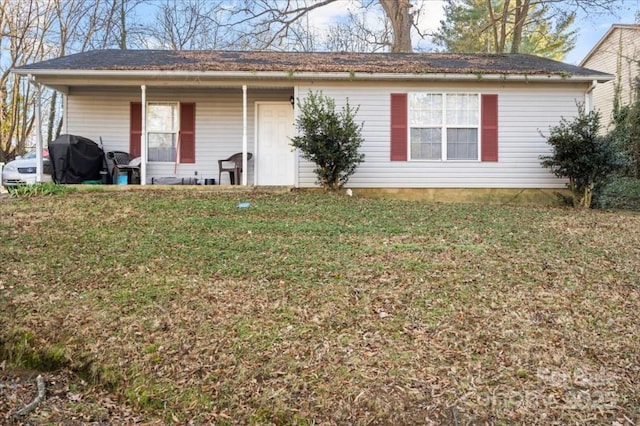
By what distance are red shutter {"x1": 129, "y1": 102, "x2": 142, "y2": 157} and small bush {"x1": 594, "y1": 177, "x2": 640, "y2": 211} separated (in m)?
9.94

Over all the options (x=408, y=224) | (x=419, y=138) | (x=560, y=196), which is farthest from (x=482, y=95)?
(x=408, y=224)

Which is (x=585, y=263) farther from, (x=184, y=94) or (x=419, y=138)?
(x=184, y=94)

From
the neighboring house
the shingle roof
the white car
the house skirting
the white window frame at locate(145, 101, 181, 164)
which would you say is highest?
the neighboring house

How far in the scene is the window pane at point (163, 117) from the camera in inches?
423

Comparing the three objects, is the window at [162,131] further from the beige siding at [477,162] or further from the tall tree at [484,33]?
the tall tree at [484,33]

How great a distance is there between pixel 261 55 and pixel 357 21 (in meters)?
11.3

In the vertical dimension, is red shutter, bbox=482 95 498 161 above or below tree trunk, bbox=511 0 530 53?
below

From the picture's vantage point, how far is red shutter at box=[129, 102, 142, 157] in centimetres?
1062

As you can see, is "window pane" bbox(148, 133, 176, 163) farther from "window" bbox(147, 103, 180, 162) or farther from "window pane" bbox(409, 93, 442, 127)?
"window pane" bbox(409, 93, 442, 127)

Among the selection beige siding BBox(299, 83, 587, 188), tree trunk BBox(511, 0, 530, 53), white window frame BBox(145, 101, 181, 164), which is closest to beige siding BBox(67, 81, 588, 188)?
beige siding BBox(299, 83, 587, 188)

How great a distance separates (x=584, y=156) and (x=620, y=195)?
3.30 m

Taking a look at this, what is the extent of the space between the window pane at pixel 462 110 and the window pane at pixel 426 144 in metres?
0.40

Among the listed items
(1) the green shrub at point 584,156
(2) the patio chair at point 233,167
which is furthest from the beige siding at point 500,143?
(2) the patio chair at point 233,167

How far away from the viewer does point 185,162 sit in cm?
1073
